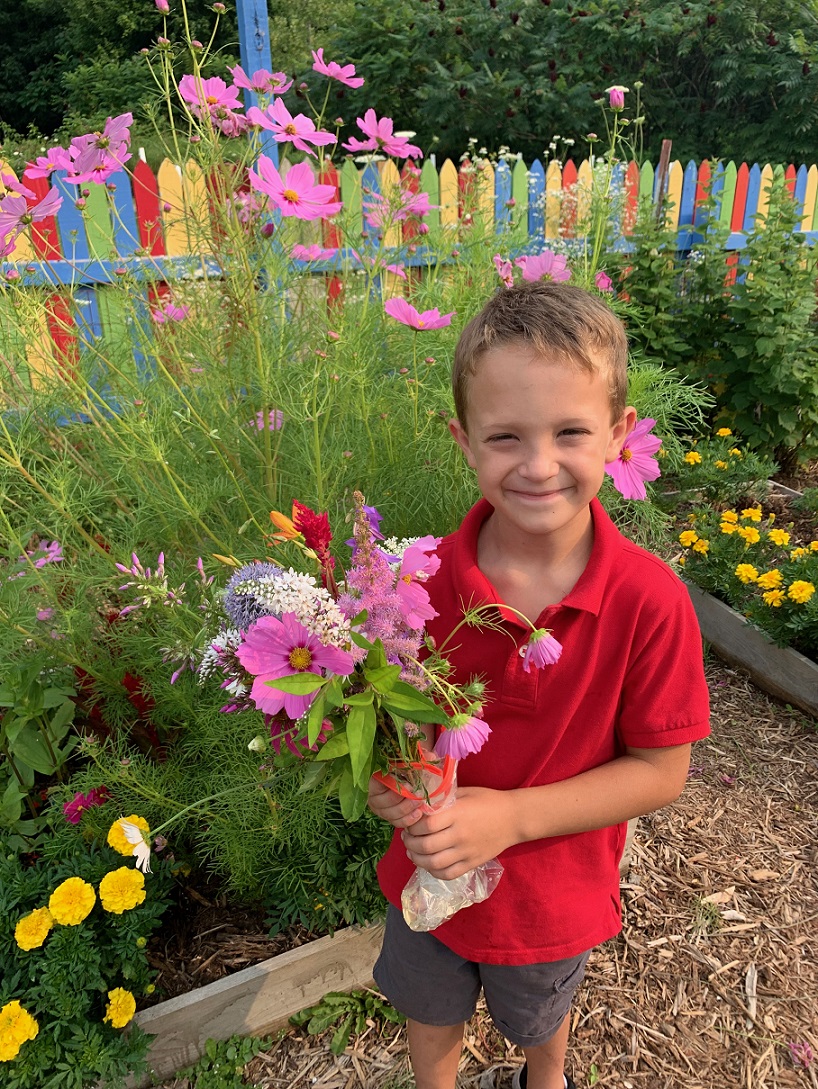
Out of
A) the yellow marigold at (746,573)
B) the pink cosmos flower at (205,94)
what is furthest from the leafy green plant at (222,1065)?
the yellow marigold at (746,573)

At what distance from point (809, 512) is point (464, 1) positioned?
386 inches

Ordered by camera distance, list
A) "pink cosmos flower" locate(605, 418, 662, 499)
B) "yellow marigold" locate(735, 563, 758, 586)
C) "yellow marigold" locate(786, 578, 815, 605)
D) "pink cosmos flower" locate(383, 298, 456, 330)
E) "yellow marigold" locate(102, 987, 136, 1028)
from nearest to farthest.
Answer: "pink cosmos flower" locate(605, 418, 662, 499) → "yellow marigold" locate(102, 987, 136, 1028) → "pink cosmos flower" locate(383, 298, 456, 330) → "yellow marigold" locate(786, 578, 815, 605) → "yellow marigold" locate(735, 563, 758, 586)

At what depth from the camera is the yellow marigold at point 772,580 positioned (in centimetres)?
280

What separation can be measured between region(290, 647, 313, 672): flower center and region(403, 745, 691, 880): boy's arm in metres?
0.39

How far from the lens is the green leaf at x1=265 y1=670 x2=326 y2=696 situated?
0.72 metres

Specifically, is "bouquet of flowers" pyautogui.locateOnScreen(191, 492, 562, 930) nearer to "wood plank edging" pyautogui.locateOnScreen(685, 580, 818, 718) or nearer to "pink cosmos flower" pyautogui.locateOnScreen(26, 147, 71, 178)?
"pink cosmos flower" pyautogui.locateOnScreen(26, 147, 71, 178)

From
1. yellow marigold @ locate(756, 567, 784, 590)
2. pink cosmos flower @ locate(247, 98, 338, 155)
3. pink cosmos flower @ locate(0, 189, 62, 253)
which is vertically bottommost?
yellow marigold @ locate(756, 567, 784, 590)

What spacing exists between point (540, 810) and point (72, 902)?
98cm

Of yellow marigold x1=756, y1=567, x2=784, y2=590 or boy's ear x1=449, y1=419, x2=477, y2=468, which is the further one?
yellow marigold x1=756, y1=567, x2=784, y2=590

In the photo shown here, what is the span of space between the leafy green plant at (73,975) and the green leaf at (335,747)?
0.98 m

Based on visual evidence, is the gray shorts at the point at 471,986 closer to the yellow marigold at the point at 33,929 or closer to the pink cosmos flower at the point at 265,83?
the yellow marigold at the point at 33,929

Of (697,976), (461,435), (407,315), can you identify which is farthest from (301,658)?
(697,976)

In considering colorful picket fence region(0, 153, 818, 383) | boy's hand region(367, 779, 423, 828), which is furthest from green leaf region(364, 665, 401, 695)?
colorful picket fence region(0, 153, 818, 383)

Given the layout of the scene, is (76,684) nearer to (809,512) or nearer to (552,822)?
(552,822)
